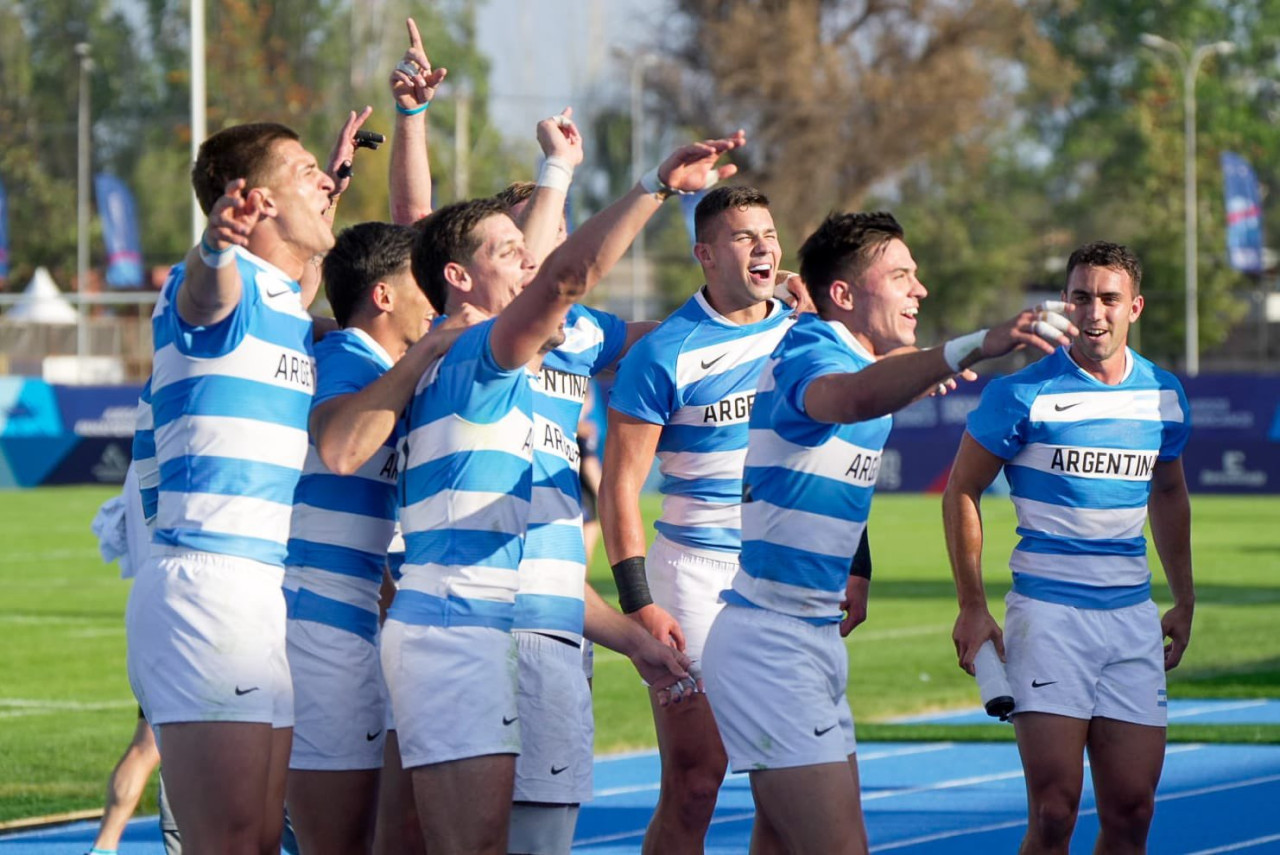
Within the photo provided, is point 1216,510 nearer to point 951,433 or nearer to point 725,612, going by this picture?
point 951,433

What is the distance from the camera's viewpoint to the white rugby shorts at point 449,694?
4773 millimetres

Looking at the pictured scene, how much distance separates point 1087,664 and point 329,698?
243 centimetres

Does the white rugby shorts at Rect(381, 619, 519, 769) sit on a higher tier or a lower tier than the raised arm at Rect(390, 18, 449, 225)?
lower

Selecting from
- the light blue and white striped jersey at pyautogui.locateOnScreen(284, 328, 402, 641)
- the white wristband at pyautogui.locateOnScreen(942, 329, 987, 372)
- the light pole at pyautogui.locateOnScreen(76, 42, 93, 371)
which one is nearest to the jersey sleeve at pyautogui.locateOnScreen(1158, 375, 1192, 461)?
the white wristband at pyautogui.locateOnScreen(942, 329, 987, 372)

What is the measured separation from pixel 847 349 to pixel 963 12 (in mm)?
53394

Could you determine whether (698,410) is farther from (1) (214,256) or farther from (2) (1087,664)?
(1) (214,256)

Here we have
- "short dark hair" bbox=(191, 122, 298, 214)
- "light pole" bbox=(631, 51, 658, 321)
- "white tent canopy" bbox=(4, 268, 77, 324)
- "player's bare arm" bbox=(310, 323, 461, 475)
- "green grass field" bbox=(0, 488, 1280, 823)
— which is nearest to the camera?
"player's bare arm" bbox=(310, 323, 461, 475)

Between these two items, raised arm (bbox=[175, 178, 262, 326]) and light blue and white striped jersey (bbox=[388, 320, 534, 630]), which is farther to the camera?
light blue and white striped jersey (bbox=[388, 320, 534, 630])

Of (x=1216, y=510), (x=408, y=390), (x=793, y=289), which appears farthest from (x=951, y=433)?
(x=408, y=390)

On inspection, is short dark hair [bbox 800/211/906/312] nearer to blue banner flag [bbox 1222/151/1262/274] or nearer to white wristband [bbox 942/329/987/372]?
white wristband [bbox 942/329/987/372]

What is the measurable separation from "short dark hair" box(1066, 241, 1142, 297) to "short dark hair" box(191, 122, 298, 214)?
2.77 meters

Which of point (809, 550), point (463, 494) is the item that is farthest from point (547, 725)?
point (809, 550)

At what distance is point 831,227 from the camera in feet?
18.4

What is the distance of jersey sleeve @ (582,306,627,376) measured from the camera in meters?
6.47
